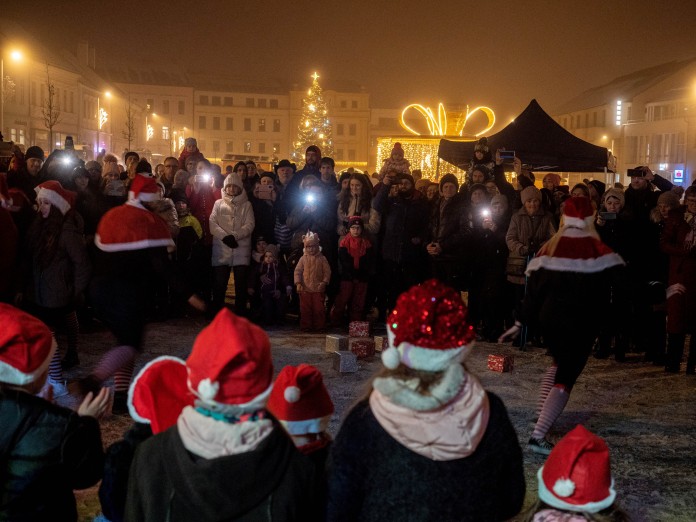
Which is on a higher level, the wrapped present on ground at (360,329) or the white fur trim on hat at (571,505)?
the white fur trim on hat at (571,505)

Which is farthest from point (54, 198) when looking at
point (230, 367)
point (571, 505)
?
point (571, 505)

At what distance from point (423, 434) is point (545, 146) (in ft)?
43.6

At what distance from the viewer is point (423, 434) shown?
2.59 metres

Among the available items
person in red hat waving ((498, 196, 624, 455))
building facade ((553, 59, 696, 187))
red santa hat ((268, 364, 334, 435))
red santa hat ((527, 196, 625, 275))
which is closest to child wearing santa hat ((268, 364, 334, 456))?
red santa hat ((268, 364, 334, 435))

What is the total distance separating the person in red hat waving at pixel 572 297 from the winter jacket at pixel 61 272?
4.06 meters

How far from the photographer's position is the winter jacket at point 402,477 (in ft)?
8.75

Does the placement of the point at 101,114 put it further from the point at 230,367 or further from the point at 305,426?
the point at 230,367

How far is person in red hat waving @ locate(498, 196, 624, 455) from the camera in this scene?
614 centimetres

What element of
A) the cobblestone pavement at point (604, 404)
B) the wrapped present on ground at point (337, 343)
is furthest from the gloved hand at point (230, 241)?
the wrapped present on ground at point (337, 343)

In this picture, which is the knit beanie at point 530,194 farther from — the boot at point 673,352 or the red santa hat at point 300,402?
the red santa hat at point 300,402

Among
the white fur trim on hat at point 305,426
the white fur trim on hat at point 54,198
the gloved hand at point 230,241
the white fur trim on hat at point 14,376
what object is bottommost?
the white fur trim on hat at point 305,426

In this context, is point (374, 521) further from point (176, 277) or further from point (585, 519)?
point (176, 277)

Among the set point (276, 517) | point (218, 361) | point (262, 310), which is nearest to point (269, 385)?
point (218, 361)

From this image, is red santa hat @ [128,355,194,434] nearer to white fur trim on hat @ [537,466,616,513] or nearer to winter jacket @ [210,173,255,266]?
white fur trim on hat @ [537,466,616,513]
